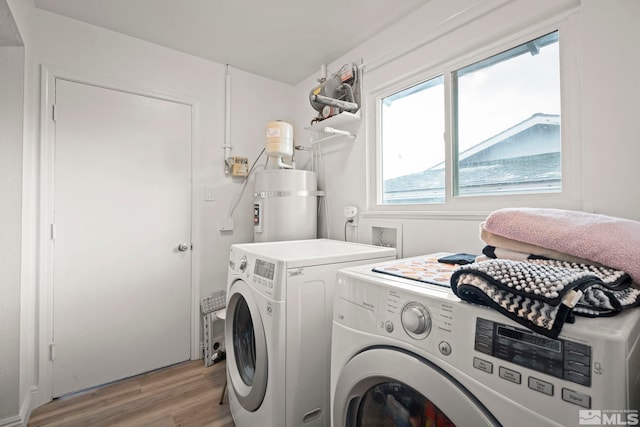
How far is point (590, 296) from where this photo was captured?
51 cm

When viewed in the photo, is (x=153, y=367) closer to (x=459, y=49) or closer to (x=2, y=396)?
(x=2, y=396)

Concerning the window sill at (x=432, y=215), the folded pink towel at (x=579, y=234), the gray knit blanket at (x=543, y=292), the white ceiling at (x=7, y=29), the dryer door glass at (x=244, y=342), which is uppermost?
the white ceiling at (x=7, y=29)

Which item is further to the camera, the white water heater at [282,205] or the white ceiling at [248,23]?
the white water heater at [282,205]

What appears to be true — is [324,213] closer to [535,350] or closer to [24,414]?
[535,350]

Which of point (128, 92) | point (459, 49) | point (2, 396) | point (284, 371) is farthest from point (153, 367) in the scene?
point (459, 49)

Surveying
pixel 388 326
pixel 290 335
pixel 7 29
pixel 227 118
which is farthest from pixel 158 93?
pixel 388 326

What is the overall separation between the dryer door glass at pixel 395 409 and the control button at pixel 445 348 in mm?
132

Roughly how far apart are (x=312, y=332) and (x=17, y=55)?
2051 millimetres

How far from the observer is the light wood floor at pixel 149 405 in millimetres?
1542

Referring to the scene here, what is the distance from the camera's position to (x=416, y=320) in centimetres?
65

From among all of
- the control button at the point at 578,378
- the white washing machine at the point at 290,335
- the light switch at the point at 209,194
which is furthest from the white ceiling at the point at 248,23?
the control button at the point at 578,378

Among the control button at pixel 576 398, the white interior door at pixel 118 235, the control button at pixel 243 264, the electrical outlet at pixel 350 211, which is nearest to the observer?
the control button at pixel 576 398

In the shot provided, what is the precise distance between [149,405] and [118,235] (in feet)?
3.57

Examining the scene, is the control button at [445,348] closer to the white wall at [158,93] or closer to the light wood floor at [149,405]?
the light wood floor at [149,405]
